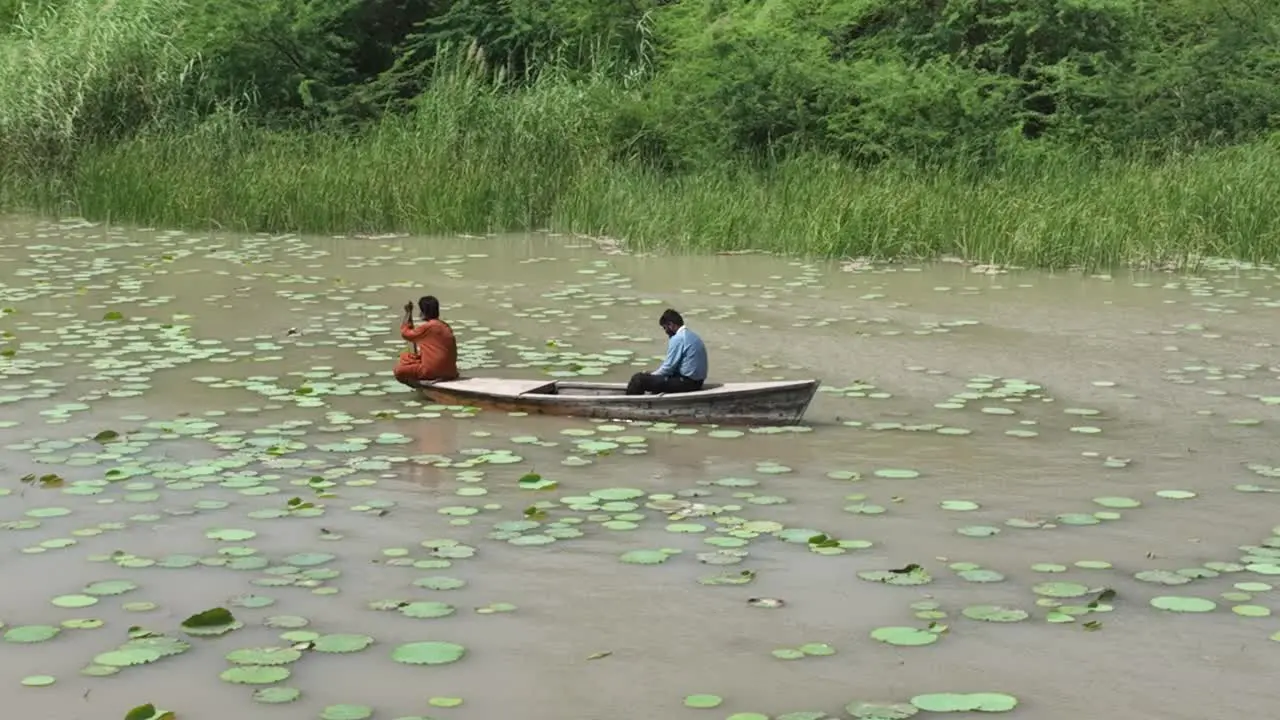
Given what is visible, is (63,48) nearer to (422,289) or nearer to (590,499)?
(422,289)

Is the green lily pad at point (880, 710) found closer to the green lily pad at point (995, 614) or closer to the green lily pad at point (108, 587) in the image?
the green lily pad at point (995, 614)

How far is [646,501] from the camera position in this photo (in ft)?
24.1

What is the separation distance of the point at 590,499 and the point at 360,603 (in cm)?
165

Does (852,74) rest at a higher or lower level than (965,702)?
higher

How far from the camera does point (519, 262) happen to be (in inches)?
650

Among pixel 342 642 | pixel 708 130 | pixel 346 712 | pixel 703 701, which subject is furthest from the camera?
pixel 708 130

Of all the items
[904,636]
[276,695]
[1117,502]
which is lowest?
[276,695]

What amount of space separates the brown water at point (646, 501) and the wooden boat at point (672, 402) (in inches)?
3.9

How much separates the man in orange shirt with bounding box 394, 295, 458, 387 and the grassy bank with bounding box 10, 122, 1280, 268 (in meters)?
7.46

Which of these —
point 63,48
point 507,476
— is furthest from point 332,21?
point 507,476

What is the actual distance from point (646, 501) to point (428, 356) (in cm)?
280

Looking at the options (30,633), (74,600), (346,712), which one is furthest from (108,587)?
(346,712)

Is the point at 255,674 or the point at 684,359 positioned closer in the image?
the point at 255,674

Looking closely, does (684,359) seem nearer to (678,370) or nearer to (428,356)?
(678,370)
